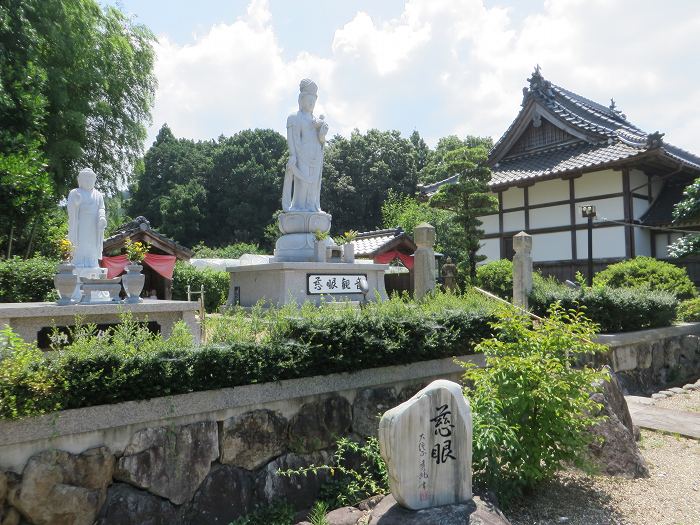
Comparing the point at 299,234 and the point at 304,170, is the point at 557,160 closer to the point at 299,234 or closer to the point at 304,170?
the point at 304,170

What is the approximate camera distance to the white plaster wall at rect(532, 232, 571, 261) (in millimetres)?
17344

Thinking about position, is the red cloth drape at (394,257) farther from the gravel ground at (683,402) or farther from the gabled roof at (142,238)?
the gravel ground at (683,402)

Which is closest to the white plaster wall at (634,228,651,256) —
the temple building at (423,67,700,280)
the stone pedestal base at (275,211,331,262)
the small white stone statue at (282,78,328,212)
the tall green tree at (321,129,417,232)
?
the temple building at (423,67,700,280)

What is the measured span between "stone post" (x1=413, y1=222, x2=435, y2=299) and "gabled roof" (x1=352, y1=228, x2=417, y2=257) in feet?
32.4

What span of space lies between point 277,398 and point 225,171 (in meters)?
37.8

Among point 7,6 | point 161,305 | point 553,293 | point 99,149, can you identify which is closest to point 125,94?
point 99,149

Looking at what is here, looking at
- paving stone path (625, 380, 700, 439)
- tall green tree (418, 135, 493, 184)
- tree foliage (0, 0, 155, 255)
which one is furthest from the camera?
tall green tree (418, 135, 493, 184)

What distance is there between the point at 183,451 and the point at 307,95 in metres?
7.46

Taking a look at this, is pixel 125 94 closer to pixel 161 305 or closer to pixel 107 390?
pixel 161 305

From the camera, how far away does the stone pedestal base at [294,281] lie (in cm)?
859

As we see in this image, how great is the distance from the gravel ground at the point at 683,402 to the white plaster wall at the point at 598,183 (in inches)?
333

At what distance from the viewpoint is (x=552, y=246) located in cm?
1770

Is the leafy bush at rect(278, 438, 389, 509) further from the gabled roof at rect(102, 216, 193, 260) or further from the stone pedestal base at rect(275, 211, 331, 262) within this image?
the gabled roof at rect(102, 216, 193, 260)

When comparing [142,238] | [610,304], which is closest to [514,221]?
[610,304]
